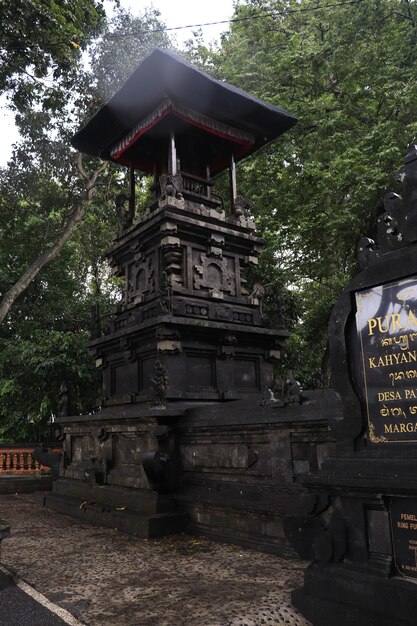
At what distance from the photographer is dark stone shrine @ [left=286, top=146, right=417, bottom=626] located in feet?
12.3

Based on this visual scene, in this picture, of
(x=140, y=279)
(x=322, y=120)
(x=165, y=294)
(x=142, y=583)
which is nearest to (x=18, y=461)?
(x=140, y=279)

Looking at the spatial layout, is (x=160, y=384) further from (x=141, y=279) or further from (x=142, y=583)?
(x=142, y=583)

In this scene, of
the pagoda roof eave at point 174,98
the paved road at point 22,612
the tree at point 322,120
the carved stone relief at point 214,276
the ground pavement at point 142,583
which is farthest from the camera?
the tree at point 322,120

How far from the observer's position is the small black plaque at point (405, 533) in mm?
3688

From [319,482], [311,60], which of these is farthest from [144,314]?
[311,60]

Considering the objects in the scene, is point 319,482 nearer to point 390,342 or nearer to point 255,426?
point 390,342

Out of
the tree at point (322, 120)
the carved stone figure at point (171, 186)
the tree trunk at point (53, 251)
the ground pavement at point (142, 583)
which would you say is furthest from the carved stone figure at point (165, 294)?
the tree trunk at point (53, 251)

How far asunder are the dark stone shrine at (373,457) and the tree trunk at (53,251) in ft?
41.9

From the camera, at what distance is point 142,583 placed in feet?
17.9

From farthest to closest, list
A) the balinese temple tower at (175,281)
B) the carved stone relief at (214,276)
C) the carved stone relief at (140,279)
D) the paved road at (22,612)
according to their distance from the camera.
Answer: the carved stone relief at (140,279), the carved stone relief at (214,276), the balinese temple tower at (175,281), the paved road at (22,612)

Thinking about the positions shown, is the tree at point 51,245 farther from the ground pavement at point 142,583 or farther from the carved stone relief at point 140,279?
the ground pavement at point 142,583

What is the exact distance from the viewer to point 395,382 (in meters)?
3.99

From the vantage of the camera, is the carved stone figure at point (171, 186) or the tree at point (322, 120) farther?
the tree at point (322, 120)

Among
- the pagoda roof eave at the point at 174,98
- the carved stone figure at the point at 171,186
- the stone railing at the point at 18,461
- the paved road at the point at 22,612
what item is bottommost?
the paved road at the point at 22,612
